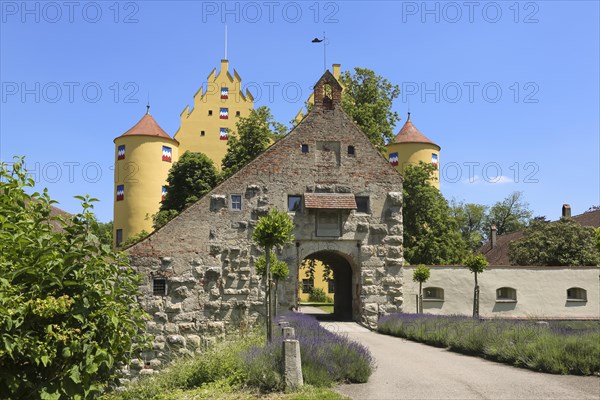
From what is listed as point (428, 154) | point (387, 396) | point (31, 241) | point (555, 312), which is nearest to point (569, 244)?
point (555, 312)

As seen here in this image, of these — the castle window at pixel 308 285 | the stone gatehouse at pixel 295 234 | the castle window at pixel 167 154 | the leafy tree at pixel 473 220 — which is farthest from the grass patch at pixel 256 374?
the leafy tree at pixel 473 220

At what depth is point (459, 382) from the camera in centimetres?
1176

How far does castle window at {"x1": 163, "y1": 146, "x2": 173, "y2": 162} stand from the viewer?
49531 mm

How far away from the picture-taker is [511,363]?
561 inches

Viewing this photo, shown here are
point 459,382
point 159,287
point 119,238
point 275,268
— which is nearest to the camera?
point 459,382

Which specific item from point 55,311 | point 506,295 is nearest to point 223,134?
point 506,295

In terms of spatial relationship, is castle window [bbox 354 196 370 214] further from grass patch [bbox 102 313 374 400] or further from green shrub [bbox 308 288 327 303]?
green shrub [bbox 308 288 327 303]

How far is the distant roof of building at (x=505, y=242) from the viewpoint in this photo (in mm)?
45375

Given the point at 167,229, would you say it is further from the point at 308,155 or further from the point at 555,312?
the point at 555,312

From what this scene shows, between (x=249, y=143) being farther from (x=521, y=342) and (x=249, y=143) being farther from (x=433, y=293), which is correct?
(x=521, y=342)

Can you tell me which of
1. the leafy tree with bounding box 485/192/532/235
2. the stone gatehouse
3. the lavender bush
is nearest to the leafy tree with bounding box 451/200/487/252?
the leafy tree with bounding box 485/192/532/235

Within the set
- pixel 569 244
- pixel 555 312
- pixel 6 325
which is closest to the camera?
pixel 6 325

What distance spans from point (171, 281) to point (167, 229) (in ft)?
7.23

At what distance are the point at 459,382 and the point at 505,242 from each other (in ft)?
139
